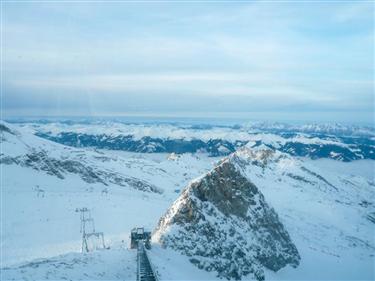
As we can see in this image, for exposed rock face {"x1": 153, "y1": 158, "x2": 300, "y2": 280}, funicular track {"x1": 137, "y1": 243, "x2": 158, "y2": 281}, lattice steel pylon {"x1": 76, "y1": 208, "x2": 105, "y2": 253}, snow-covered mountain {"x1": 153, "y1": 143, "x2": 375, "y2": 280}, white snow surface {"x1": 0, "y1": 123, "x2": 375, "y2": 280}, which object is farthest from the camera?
lattice steel pylon {"x1": 76, "y1": 208, "x2": 105, "y2": 253}

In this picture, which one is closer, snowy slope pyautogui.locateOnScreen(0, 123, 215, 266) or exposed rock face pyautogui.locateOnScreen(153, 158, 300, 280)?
exposed rock face pyautogui.locateOnScreen(153, 158, 300, 280)

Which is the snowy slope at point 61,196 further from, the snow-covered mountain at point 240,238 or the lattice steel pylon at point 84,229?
the snow-covered mountain at point 240,238

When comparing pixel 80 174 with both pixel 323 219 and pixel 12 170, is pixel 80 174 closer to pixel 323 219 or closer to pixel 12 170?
pixel 12 170

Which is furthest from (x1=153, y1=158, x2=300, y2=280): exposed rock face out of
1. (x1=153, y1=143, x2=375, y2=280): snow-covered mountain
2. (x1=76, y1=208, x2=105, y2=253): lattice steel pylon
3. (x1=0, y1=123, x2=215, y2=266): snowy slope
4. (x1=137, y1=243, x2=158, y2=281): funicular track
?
(x1=0, y1=123, x2=215, y2=266): snowy slope

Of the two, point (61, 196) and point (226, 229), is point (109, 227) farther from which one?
point (61, 196)

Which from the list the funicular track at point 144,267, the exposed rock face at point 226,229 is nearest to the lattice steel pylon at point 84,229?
the exposed rock face at point 226,229

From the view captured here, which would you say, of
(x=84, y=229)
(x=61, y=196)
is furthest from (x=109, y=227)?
(x=61, y=196)

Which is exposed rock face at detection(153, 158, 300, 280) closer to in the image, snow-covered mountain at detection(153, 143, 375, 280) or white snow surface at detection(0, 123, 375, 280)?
snow-covered mountain at detection(153, 143, 375, 280)

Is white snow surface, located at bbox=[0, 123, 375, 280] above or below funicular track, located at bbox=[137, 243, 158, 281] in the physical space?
below
